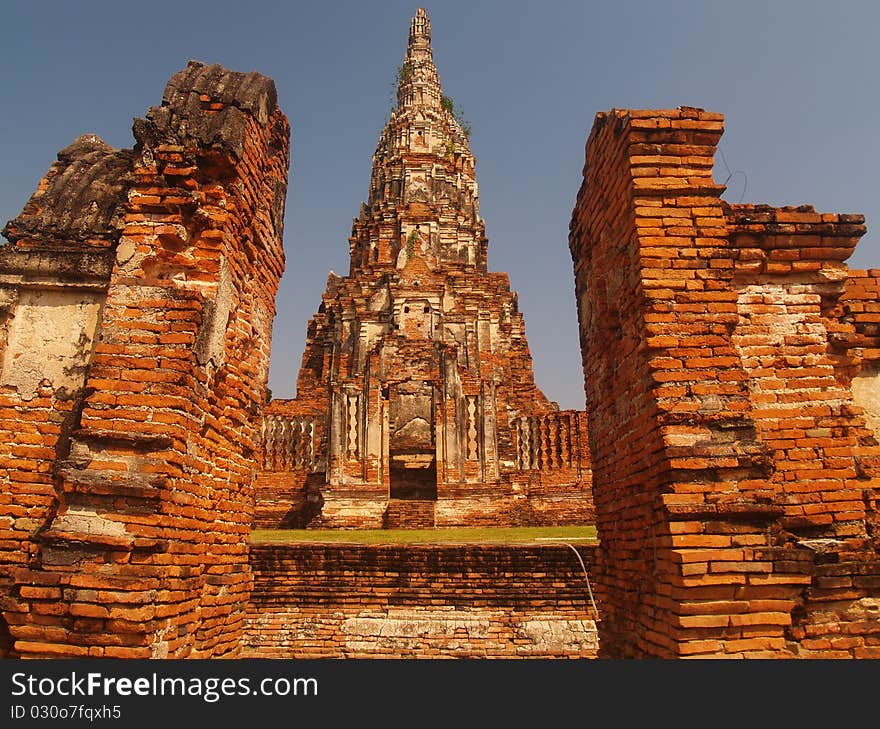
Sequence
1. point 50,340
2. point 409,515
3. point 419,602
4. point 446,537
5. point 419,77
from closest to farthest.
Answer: point 50,340, point 419,602, point 446,537, point 409,515, point 419,77

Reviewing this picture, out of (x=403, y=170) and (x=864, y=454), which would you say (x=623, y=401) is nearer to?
(x=864, y=454)

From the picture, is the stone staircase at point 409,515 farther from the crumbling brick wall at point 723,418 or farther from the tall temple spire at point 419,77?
the tall temple spire at point 419,77

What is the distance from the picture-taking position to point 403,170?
2848 centimetres

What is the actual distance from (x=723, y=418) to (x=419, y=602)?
619 cm

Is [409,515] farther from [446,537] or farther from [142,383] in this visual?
[142,383]

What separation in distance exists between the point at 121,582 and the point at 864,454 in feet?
15.7

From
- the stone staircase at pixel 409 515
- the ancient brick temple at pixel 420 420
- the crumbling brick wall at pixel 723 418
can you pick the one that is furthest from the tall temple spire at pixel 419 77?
the crumbling brick wall at pixel 723 418

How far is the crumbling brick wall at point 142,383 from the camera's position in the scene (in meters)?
3.60

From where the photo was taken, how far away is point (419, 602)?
8844 mm

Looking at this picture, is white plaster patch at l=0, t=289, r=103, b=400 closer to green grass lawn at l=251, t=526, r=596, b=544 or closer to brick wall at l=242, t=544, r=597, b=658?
brick wall at l=242, t=544, r=597, b=658

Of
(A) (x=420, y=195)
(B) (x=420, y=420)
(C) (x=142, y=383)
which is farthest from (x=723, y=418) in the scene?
(A) (x=420, y=195)

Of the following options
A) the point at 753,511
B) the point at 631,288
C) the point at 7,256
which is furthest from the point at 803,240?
the point at 7,256

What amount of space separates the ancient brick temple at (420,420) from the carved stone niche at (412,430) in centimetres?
4

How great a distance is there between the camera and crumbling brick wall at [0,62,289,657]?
3.60m
